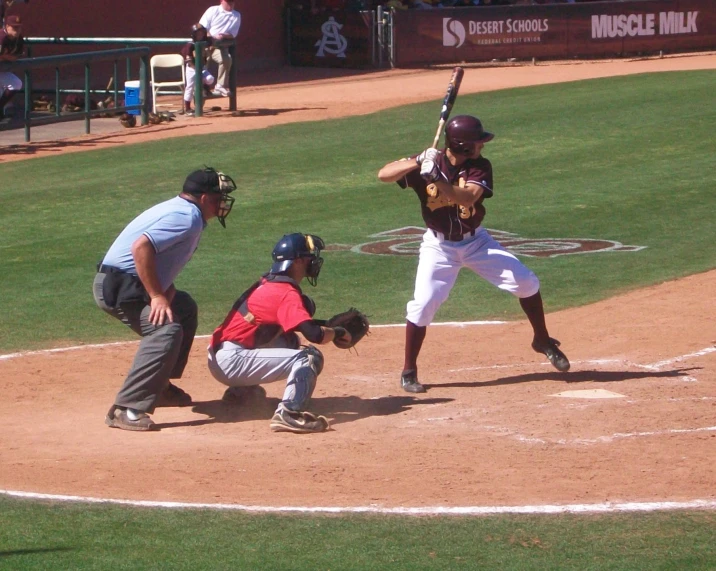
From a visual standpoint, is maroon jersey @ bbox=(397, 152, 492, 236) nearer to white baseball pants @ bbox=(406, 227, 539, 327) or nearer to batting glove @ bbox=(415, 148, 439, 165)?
white baseball pants @ bbox=(406, 227, 539, 327)

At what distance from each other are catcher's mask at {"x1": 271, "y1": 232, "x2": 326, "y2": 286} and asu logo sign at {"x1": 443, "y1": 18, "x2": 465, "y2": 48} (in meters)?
21.9

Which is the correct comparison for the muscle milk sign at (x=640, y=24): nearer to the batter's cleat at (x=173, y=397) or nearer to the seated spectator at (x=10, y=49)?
the seated spectator at (x=10, y=49)

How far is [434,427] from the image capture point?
22.1 feet

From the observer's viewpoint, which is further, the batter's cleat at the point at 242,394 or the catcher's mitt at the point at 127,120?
the catcher's mitt at the point at 127,120

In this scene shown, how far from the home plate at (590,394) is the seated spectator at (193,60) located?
50.1 ft

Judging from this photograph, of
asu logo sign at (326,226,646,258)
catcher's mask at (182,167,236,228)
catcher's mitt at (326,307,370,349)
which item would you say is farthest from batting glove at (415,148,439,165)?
asu logo sign at (326,226,646,258)

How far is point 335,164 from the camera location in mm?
16906

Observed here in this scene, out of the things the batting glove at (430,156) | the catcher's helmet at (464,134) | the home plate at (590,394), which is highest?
the catcher's helmet at (464,134)

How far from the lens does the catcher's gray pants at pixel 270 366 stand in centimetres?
674

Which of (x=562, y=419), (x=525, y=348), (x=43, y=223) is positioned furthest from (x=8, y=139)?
(x=562, y=419)

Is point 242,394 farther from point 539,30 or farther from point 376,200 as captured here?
point 539,30

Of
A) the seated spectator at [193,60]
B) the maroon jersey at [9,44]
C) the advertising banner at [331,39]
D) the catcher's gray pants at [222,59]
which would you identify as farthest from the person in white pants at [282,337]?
the advertising banner at [331,39]

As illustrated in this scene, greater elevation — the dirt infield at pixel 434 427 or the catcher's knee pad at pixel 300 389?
the catcher's knee pad at pixel 300 389

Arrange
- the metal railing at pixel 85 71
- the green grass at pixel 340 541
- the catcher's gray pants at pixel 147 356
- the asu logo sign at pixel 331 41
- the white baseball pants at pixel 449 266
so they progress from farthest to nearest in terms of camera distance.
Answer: the asu logo sign at pixel 331 41 < the metal railing at pixel 85 71 < the white baseball pants at pixel 449 266 < the catcher's gray pants at pixel 147 356 < the green grass at pixel 340 541
